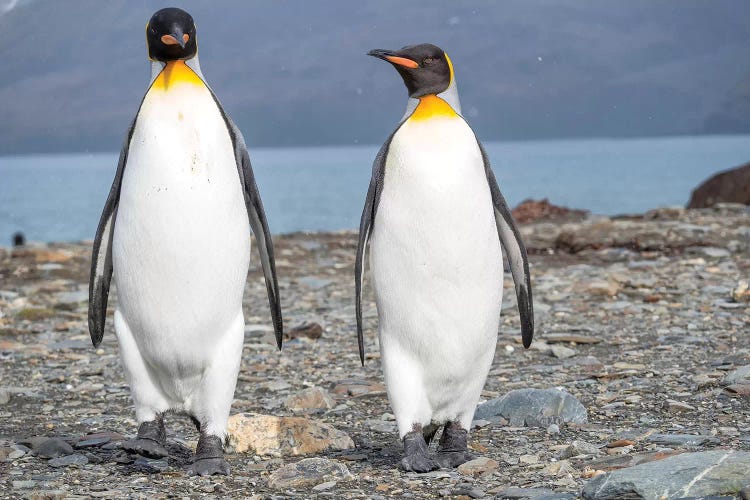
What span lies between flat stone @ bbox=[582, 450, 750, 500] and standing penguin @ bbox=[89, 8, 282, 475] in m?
1.45

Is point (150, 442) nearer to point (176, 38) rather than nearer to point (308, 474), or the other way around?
point (308, 474)

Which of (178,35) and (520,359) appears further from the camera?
(520,359)

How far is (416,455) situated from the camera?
397 cm

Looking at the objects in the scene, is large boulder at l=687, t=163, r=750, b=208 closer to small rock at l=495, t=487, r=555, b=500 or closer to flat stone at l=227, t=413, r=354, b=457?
flat stone at l=227, t=413, r=354, b=457

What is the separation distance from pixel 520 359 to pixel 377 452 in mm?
2083

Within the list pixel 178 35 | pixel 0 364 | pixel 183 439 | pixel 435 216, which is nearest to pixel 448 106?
pixel 435 216

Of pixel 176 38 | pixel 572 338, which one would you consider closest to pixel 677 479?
pixel 176 38

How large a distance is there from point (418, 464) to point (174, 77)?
5.64 feet

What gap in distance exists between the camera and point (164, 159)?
3.98 meters

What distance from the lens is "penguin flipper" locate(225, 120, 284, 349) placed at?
164 inches

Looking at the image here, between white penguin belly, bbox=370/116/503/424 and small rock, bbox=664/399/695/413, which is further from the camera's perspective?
small rock, bbox=664/399/695/413

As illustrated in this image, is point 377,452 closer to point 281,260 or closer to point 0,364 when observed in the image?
point 0,364

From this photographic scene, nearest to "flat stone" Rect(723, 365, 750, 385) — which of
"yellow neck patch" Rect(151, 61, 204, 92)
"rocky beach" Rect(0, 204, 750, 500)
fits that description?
"rocky beach" Rect(0, 204, 750, 500)

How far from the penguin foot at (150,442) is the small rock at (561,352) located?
107 inches
